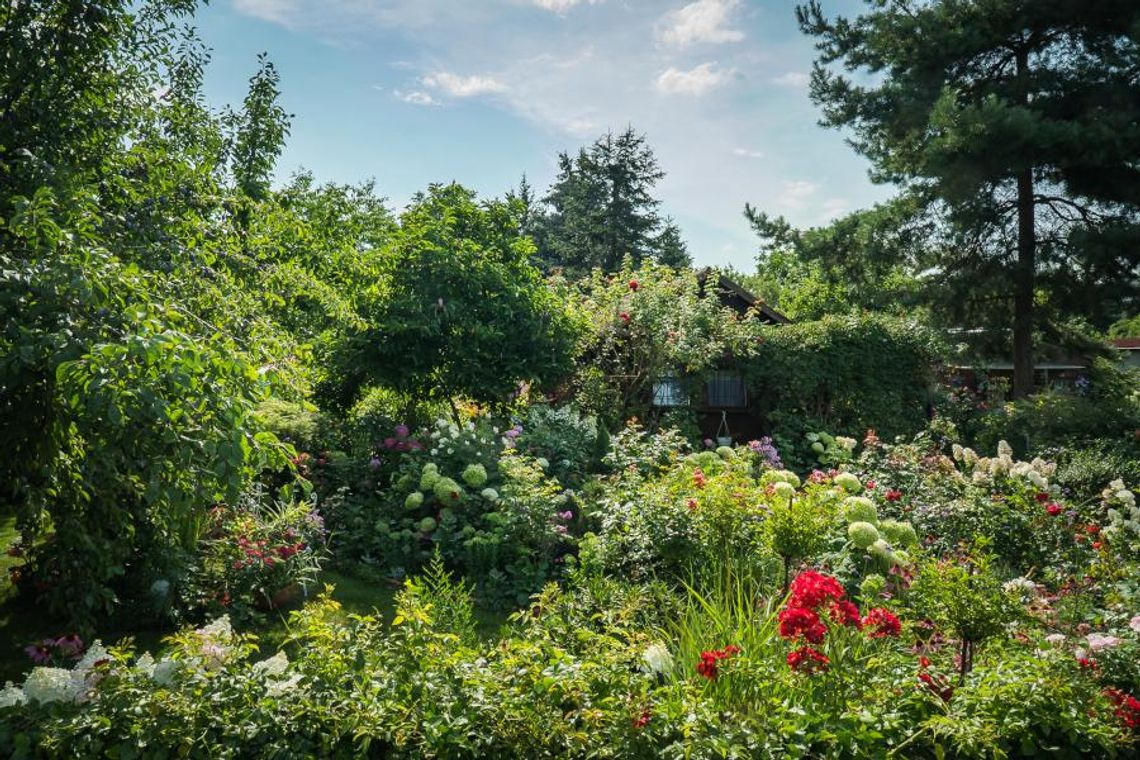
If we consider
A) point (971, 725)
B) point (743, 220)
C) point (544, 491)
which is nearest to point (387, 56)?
point (544, 491)

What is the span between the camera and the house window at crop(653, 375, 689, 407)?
37.5ft

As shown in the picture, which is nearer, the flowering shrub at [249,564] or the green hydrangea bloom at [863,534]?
the green hydrangea bloom at [863,534]

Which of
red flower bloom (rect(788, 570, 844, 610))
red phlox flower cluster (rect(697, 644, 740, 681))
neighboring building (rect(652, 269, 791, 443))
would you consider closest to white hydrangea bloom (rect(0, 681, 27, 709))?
red phlox flower cluster (rect(697, 644, 740, 681))

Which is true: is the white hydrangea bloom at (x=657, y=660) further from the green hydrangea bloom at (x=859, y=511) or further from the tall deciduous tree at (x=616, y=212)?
the tall deciduous tree at (x=616, y=212)

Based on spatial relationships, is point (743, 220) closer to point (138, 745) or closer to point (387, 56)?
point (387, 56)

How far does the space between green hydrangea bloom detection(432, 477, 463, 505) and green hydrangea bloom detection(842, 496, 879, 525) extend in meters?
3.23

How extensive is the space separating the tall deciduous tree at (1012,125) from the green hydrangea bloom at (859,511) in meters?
8.05

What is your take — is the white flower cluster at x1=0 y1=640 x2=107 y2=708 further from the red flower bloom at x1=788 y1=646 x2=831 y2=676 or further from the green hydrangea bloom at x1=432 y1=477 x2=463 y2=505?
the green hydrangea bloom at x1=432 y1=477 x2=463 y2=505

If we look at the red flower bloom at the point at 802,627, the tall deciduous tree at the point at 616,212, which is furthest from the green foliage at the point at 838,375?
the tall deciduous tree at the point at 616,212

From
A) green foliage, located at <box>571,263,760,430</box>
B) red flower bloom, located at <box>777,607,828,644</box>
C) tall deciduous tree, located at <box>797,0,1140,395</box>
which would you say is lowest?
red flower bloom, located at <box>777,607,828,644</box>

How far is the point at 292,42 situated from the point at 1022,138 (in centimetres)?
1014

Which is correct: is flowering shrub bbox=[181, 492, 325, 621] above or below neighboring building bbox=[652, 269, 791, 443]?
below

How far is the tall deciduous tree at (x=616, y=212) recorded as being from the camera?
3036 cm

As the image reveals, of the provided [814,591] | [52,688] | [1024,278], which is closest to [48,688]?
[52,688]
